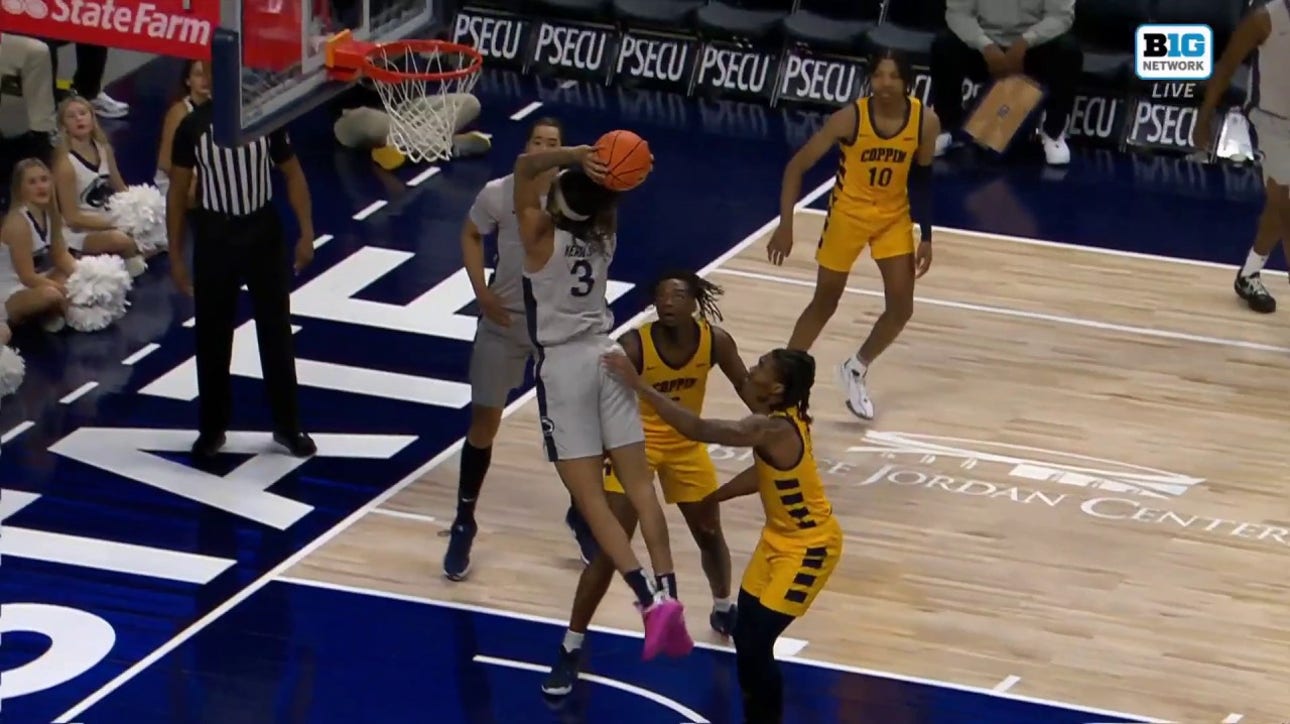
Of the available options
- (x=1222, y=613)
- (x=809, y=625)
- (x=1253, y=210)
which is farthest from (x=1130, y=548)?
(x=1253, y=210)

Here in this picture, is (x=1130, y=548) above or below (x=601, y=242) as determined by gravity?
below

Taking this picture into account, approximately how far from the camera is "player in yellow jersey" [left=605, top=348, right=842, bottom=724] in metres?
7.71

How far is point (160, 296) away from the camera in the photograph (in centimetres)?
1221

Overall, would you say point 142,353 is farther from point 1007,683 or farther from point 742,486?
point 1007,683

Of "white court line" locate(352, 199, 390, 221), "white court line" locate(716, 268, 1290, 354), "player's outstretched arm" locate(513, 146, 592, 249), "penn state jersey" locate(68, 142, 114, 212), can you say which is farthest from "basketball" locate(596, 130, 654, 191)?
"white court line" locate(352, 199, 390, 221)

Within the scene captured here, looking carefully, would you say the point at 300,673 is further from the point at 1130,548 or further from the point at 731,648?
the point at 1130,548

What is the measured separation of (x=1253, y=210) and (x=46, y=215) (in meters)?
6.81

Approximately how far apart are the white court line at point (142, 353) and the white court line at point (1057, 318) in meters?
2.97

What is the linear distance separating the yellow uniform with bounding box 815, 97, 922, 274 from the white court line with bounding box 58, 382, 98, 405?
3.43 metres

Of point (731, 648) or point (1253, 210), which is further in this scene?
point (1253, 210)

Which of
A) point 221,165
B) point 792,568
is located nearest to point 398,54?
point 221,165

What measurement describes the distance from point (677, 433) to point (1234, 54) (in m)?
4.55

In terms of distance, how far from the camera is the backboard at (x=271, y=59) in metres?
9.19

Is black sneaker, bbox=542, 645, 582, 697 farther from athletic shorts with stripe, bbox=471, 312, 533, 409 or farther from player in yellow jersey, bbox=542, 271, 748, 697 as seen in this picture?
athletic shorts with stripe, bbox=471, 312, 533, 409
